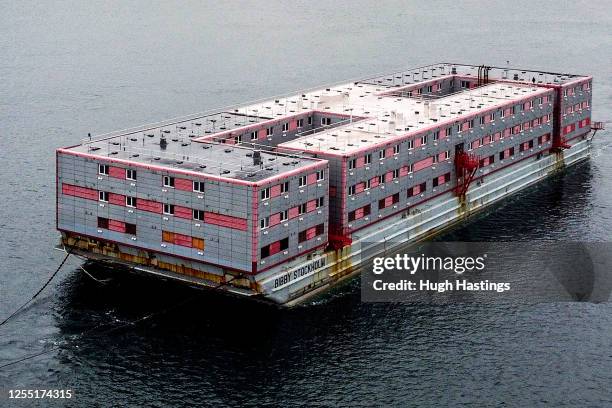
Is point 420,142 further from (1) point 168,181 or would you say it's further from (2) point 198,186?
(1) point 168,181

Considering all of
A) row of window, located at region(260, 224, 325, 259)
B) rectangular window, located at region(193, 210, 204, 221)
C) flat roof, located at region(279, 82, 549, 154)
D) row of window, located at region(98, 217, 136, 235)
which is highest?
flat roof, located at region(279, 82, 549, 154)

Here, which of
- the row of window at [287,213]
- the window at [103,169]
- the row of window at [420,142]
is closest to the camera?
the row of window at [287,213]

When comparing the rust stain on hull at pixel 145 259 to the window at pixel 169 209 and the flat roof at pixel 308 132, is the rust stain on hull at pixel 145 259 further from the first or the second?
the flat roof at pixel 308 132

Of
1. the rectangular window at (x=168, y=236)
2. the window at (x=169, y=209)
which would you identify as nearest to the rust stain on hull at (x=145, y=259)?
the rectangular window at (x=168, y=236)

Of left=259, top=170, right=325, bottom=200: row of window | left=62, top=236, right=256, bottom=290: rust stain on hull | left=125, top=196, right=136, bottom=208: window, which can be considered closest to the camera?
left=259, top=170, right=325, bottom=200: row of window

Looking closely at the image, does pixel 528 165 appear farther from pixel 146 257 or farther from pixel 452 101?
pixel 146 257

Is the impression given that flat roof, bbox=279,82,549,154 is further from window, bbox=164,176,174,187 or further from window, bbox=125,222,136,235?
window, bbox=125,222,136,235

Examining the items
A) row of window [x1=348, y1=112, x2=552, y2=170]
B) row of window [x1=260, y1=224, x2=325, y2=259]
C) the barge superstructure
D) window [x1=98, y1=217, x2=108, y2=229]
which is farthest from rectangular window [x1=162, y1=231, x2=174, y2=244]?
row of window [x1=348, y1=112, x2=552, y2=170]
